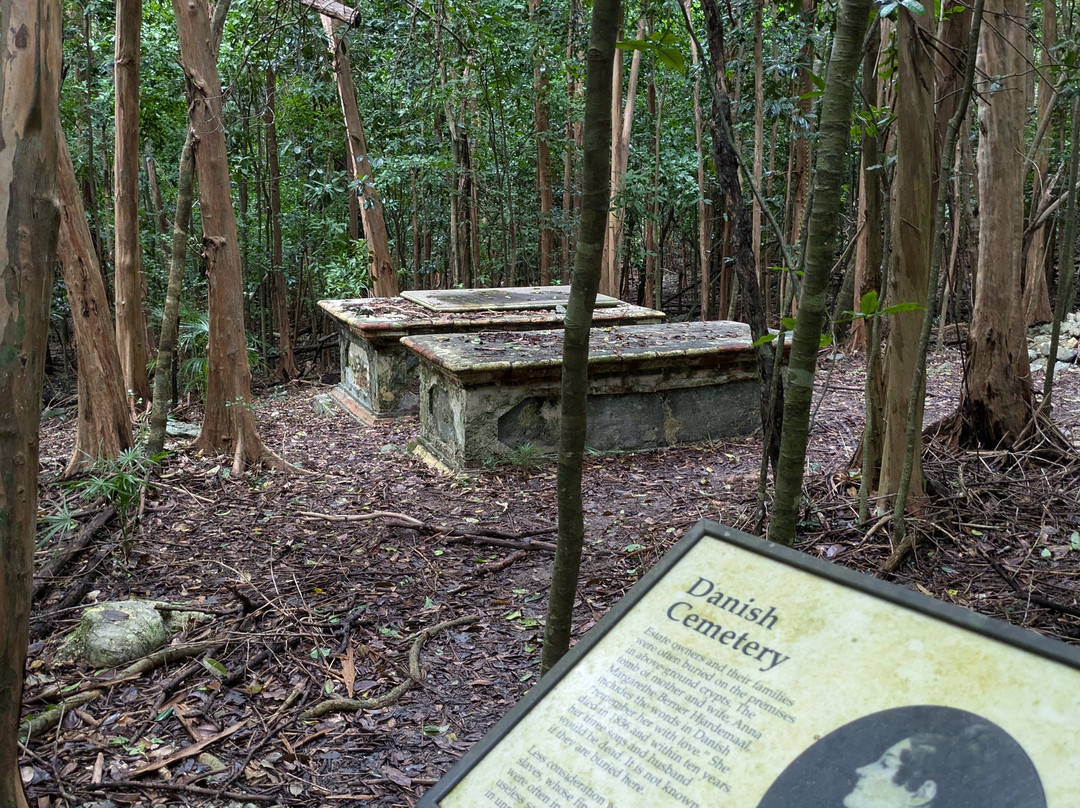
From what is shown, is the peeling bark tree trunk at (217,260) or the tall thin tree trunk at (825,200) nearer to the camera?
the tall thin tree trunk at (825,200)

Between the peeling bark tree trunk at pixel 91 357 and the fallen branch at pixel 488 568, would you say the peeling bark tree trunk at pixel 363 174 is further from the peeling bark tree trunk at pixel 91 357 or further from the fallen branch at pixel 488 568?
the fallen branch at pixel 488 568

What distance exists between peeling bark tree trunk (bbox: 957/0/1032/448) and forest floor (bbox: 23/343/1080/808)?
9.9 inches

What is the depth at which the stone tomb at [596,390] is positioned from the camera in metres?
5.62

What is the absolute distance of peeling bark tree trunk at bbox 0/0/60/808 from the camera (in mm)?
1871

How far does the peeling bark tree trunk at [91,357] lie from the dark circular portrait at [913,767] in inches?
205

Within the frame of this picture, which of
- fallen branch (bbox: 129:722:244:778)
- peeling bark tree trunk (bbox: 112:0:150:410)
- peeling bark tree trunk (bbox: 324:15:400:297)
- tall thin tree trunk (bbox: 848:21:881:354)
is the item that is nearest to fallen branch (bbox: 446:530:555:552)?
tall thin tree trunk (bbox: 848:21:881:354)

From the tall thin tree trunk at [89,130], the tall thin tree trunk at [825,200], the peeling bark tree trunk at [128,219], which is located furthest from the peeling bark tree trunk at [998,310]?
the tall thin tree trunk at [89,130]

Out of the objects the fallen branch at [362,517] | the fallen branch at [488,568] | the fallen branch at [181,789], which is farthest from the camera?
the fallen branch at [362,517]

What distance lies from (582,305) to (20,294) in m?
1.26

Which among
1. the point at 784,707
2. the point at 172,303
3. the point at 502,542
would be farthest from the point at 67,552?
the point at 784,707

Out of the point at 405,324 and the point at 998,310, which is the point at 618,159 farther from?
the point at 998,310

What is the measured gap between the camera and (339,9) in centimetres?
799

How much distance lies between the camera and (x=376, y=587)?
12.5 feet

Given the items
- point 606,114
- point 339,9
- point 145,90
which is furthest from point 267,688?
point 145,90
